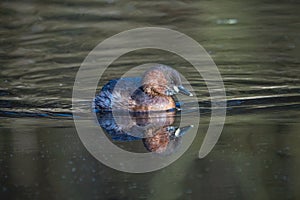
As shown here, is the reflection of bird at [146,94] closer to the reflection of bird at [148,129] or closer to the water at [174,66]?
the reflection of bird at [148,129]

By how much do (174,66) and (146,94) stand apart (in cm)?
168

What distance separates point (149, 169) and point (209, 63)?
4.42 metres

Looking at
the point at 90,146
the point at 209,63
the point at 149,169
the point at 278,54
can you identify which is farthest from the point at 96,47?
the point at 149,169

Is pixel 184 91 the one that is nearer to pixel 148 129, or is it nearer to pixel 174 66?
pixel 148 129

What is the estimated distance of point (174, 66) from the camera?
11656 mm

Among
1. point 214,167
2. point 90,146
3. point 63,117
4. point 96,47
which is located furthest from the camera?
point 96,47

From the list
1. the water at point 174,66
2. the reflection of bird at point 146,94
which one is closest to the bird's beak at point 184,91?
the reflection of bird at point 146,94

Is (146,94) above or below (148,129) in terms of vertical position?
above

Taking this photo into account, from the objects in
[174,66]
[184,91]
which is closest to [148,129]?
[184,91]

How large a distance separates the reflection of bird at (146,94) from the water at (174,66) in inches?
18.7

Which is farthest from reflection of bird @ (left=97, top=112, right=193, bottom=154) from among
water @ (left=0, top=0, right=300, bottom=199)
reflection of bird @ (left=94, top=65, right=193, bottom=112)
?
water @ (left=0, top=0, right=300, bottom=199)

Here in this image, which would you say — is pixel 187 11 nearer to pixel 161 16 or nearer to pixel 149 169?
pixel 161 16

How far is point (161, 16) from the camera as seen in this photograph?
48.1 ft

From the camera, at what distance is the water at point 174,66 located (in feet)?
22.9
